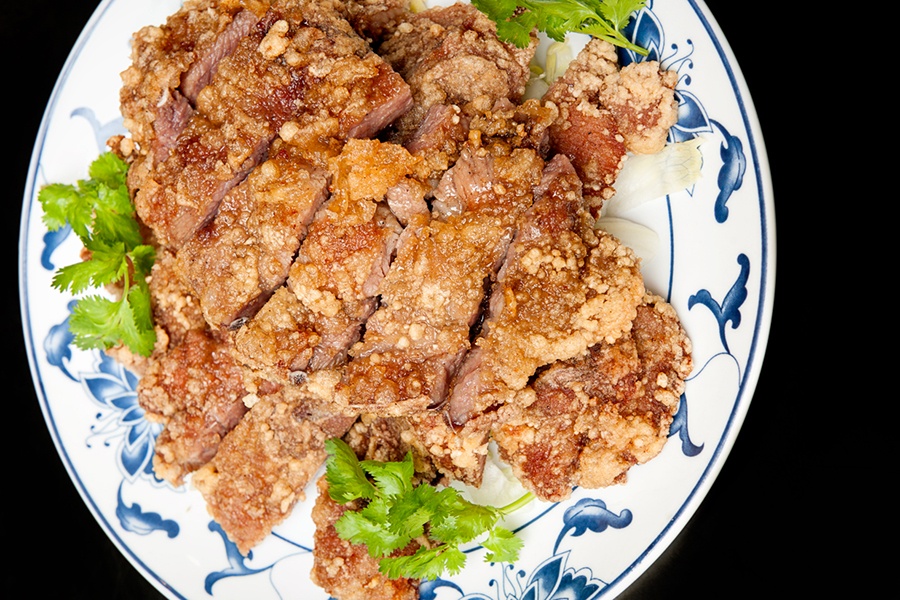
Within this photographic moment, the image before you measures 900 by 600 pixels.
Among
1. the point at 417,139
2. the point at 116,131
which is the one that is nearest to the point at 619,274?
the point at 417,139

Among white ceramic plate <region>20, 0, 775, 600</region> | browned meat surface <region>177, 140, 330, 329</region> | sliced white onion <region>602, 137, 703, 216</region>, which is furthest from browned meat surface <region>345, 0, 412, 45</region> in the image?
sliced white onion <region>602, 137, 703, 216</region>

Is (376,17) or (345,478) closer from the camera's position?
(345,478)

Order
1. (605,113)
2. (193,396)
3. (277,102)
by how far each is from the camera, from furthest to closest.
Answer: (193,396) → (605,113) → (277,102)

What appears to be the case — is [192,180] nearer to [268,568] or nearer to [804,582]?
[268,568]

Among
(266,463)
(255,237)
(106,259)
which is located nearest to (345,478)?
(266,463)

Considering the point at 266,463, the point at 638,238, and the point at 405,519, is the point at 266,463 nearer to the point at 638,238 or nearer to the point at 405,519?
the point at 405,519

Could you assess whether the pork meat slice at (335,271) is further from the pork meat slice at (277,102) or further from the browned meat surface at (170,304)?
the browned meat surface at (170,304)
